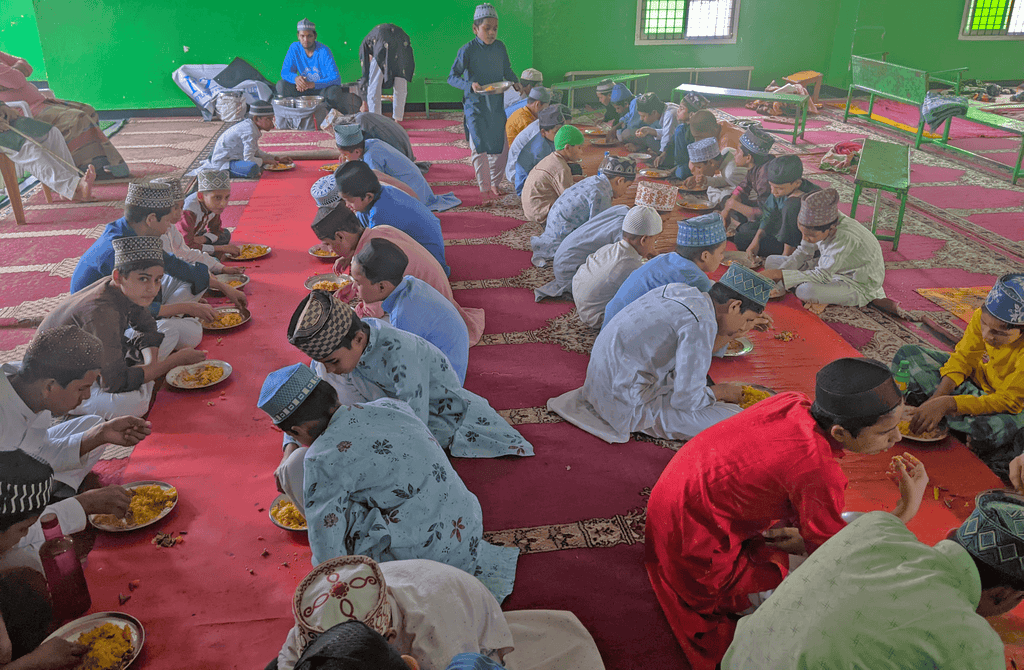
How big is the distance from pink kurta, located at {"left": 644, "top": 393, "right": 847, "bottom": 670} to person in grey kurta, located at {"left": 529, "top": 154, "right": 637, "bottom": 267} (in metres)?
3.33

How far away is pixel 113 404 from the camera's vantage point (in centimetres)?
363

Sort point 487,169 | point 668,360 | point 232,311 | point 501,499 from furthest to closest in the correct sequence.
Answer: point 487,169 → point 232,311 → point 668,360 → point 501,499

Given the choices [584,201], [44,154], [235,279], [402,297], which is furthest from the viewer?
[44,154]


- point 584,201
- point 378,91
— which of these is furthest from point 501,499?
point 378,91

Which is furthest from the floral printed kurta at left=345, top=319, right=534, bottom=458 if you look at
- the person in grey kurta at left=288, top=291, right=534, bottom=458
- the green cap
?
the green cap

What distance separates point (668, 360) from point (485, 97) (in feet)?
17.2

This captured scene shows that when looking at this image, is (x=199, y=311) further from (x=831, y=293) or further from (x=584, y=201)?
(x=831, y=293)

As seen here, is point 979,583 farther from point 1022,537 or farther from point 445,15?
point 445,15

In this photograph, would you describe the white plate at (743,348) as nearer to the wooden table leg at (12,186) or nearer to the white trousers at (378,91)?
the wooden table leg at (12,186)

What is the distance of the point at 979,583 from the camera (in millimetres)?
1610

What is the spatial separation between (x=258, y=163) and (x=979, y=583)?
809 centimetres

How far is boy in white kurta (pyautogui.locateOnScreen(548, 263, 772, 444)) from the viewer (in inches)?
135

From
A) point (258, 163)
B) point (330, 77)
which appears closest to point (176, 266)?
point (258, 163)

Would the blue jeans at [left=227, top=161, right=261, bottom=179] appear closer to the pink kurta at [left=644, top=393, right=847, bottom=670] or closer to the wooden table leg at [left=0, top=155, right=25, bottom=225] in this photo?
the wooden table leg at [left=0, top=155, right=25, bottom=225]
